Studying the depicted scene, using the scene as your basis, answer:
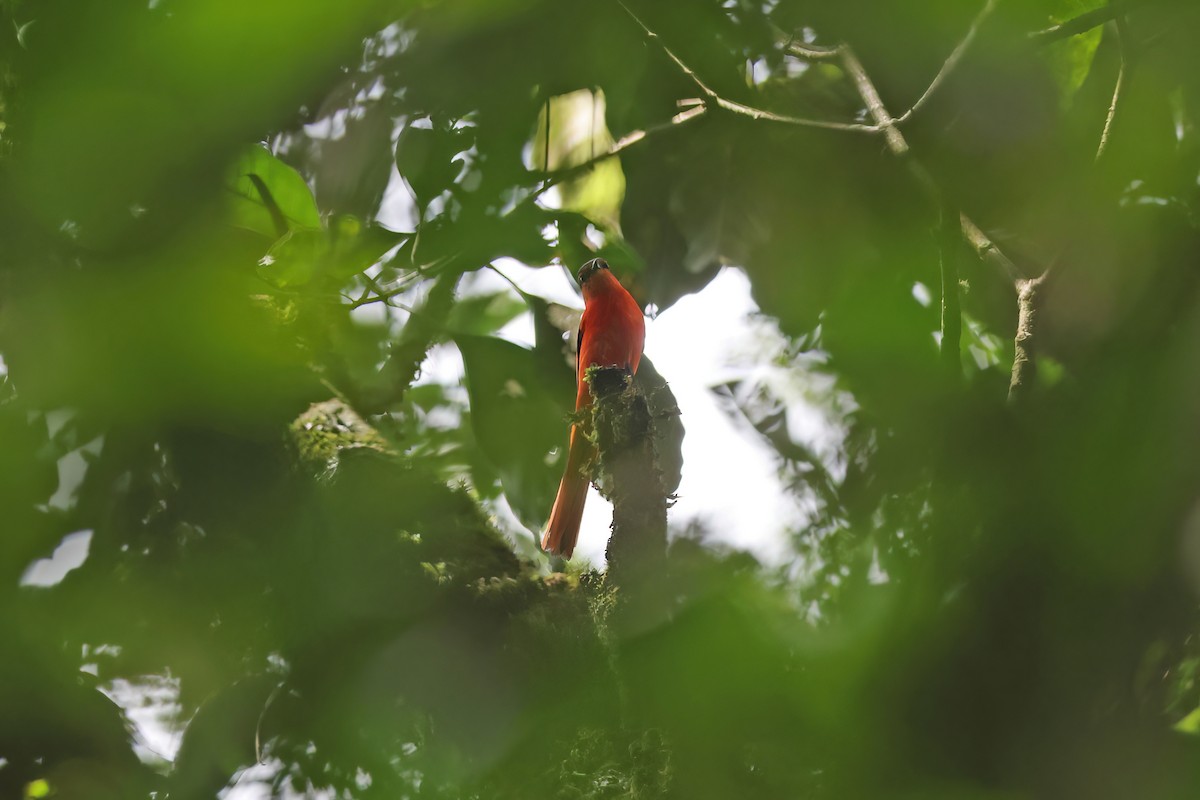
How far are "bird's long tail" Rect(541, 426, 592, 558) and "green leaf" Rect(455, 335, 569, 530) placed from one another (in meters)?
0.07

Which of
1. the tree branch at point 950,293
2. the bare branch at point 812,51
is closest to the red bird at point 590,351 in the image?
the bare branch at point 812,51

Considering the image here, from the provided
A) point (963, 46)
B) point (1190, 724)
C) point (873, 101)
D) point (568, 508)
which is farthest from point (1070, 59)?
point (568, 508)

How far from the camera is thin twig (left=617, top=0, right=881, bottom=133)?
141 cm

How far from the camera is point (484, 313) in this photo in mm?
1722

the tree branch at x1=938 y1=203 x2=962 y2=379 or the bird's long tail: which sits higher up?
the bird's long tail

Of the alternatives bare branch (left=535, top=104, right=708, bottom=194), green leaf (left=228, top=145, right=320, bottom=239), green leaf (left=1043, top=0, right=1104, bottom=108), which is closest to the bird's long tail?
bare branch (left=535, top=104, right=708, bottom=194)

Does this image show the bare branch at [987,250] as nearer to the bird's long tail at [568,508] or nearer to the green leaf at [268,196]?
the bird's long tail at [568,508]

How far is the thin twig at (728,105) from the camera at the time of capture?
141 centimetres

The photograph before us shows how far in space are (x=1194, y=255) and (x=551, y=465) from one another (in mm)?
→ 1205

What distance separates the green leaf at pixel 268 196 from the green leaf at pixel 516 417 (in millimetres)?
376

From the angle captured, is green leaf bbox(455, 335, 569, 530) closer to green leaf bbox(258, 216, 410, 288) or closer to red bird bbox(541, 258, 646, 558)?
red bird bbox(541, 258, 646, 558)

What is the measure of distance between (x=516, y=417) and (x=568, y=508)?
306 mm

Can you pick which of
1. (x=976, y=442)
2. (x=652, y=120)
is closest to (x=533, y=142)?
(x=652, y=120)

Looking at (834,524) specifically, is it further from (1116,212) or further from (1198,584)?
(1116,212)
